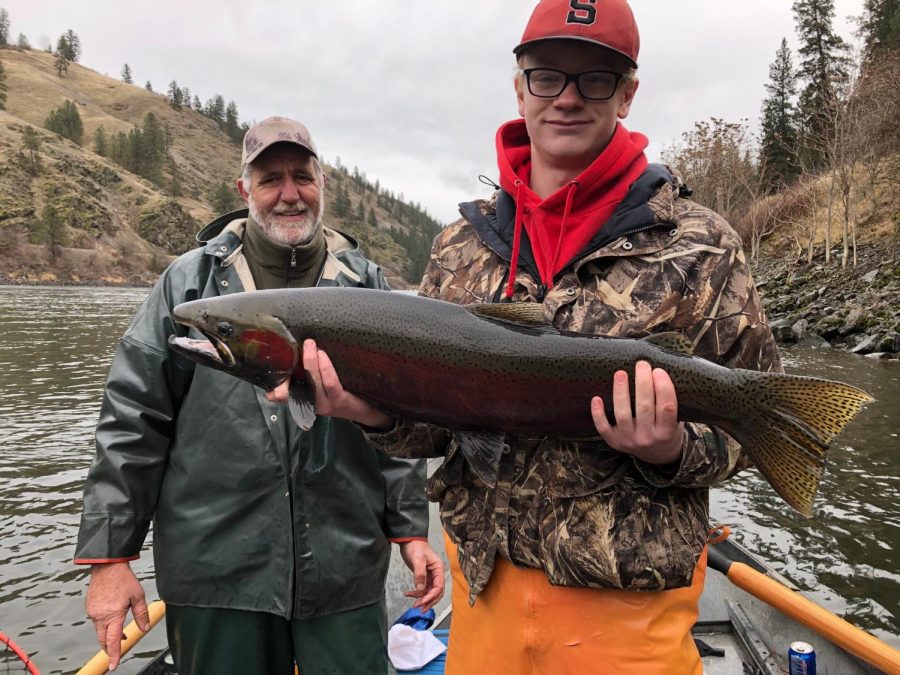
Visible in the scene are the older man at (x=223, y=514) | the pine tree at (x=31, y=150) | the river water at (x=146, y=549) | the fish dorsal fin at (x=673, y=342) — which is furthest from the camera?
the pine tree at (x=31, y=150)

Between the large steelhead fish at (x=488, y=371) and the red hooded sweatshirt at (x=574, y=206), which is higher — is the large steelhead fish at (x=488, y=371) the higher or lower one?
the lower one

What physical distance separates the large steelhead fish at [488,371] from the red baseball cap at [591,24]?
97 cm

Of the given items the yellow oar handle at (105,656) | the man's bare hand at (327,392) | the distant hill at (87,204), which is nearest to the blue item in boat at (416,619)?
the yellow oar handle at (105,656)

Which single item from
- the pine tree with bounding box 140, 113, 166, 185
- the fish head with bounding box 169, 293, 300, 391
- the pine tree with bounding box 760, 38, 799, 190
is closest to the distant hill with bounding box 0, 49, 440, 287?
the pine tree with bounding box 140, 113, 166, 185

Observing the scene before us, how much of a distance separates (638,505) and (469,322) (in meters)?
0.86

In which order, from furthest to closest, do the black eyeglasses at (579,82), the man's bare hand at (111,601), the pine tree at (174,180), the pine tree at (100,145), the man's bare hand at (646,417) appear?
the pine tree at (174,180) < the pine tree at (100,145) < the man's bare hand at (111,601) < the black eyeglasses at (579,82) < the man's bare hand at (646,417)

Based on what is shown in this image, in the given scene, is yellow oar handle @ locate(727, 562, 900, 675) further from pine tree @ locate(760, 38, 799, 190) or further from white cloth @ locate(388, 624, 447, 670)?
pine tree @ locate(760, 38, 799, 190)

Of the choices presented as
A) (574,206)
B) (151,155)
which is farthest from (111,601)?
(151,155)

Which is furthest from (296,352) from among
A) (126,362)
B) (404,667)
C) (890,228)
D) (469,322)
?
(890,228)

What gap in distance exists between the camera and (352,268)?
151 inches

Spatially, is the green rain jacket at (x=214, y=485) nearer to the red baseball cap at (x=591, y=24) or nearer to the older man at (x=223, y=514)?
the older man at (x=223, y=514)

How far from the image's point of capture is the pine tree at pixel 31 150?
300 ft

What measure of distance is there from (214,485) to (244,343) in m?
1.05

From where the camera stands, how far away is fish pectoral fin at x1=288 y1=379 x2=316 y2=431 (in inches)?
97.6
